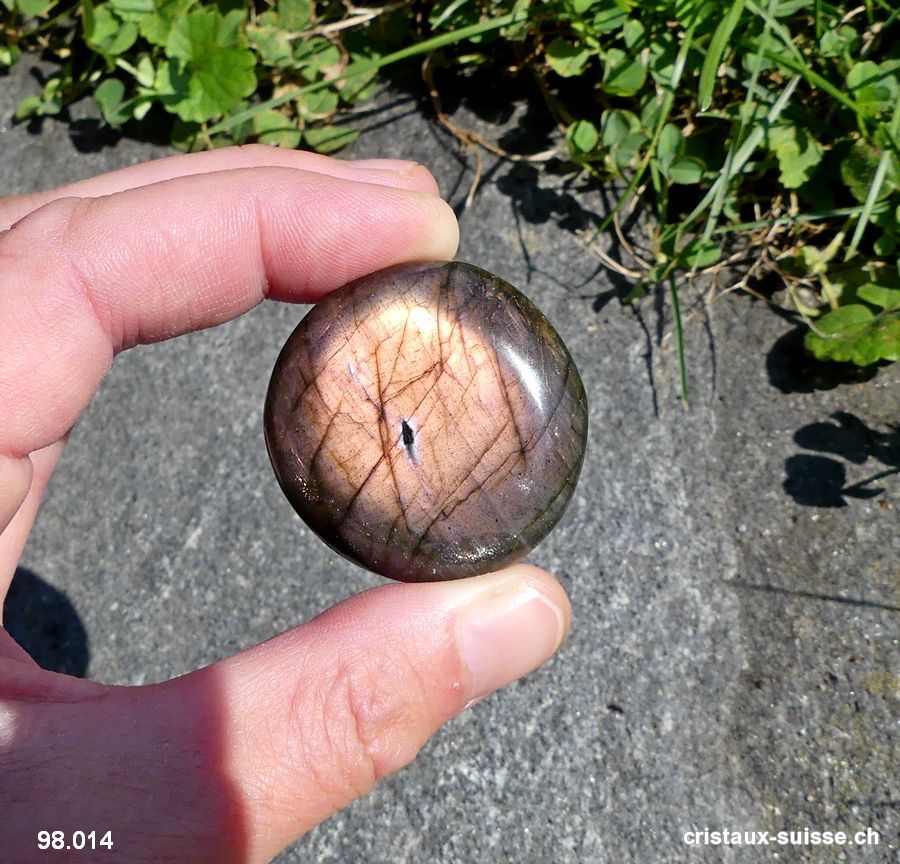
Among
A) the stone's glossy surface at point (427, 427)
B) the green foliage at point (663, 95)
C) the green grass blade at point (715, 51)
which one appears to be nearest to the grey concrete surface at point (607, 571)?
the green foliage at point (663, 95)

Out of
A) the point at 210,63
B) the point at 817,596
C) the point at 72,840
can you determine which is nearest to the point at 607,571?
the point at 817,596

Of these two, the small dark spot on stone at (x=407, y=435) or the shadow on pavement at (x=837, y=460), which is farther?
the shadow on pavement at (x=837, y=460)

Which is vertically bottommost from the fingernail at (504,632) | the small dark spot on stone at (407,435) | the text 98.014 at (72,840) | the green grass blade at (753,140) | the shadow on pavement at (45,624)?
the shadow on pavement at (45,624)

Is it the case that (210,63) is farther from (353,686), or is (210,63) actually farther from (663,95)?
(353,686)

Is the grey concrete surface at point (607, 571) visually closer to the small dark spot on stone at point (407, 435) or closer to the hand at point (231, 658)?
the hand at point (231, 658)

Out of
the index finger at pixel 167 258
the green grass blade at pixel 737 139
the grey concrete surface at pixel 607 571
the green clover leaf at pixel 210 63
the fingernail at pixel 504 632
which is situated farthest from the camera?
the green clover leaf at pixel 210 63

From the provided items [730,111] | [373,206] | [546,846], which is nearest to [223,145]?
[373,206]

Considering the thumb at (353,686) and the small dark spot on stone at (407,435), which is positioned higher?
the small dark spot on stone at (407,435)

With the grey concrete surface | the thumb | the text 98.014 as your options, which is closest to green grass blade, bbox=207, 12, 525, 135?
the grey concrete surface

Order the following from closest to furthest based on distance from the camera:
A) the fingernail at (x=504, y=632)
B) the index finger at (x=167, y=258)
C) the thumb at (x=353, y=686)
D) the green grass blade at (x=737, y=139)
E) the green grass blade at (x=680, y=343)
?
the thumb at (x=353, y=686) → the fingernail at (x=504, y=632) → the index finger at (x=167, y=258) → the green grass blade at (x=737, y=139) → the green grass blade at (x=680, y=343)
